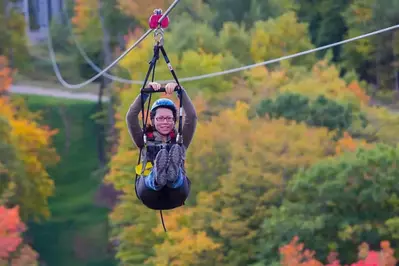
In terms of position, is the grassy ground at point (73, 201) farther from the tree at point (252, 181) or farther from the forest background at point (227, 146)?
the tree at point (252, 181)

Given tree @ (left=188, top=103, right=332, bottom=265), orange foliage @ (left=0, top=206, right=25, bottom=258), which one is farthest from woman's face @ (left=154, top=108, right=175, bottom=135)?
orange foliage @ (left=0, top=206, right=25, bottom=258)

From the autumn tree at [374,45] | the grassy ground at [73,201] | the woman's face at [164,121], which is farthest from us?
the autumn tree at [374,45]

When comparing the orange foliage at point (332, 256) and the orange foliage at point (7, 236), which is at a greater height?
the orange foliage at point (7, 236)

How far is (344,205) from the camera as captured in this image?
742 inches

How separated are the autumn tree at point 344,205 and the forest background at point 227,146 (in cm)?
3

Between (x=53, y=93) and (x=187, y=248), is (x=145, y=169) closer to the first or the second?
(x=187, y=248)

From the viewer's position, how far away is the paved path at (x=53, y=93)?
41.2 meters

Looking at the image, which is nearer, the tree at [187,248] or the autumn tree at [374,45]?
the tree at [187,248]

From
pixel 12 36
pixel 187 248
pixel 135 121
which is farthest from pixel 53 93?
pixel 135 121

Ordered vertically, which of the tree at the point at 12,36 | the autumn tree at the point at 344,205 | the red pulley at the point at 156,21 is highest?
the tree at the point at 12,36

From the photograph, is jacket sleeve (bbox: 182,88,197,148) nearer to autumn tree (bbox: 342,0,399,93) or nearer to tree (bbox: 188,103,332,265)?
tree (bbox: 188,103,332,265)

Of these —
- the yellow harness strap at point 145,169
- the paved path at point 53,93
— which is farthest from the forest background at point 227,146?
the yellow harness strap at point 145,169

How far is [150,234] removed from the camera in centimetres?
2472

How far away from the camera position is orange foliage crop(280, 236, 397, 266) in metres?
16.5
